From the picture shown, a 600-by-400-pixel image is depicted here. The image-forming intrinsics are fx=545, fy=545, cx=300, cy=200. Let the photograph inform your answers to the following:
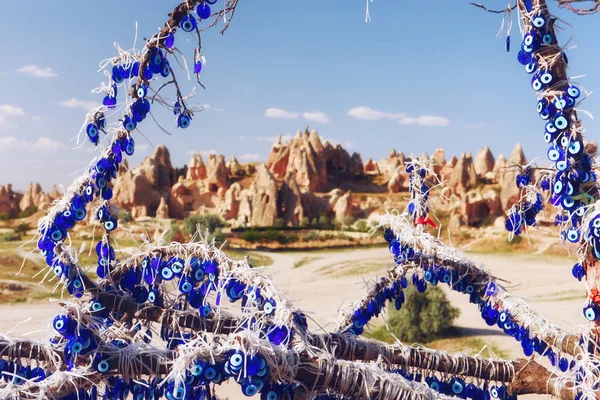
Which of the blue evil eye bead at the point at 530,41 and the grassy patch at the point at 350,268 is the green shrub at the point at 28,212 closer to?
the grassy patch at the point at 350,268

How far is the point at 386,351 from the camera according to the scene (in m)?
2.48

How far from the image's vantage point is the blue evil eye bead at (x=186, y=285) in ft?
7.27

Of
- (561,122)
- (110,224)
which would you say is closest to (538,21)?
(561,122)

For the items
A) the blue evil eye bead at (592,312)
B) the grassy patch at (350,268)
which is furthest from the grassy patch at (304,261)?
the blue evil eye bead at (592,312)

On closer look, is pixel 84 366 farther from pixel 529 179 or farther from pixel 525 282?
pixel 525 282

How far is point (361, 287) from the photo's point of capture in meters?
6.92

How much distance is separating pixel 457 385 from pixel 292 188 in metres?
31.8

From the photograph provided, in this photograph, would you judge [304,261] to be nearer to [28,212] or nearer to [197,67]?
[197,67]

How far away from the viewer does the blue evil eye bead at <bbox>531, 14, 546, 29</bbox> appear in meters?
2.23

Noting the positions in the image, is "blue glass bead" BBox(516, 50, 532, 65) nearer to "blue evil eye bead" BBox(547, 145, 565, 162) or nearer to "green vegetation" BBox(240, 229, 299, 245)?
"blue evil eye bead" BBox(547, 145, 565, 162)

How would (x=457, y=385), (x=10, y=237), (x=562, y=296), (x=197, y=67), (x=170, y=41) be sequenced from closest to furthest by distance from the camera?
1. (x=170, y=41)
2. (x=197, y=67)
3. (x=457, y=385)
4. (x=562, y=296)
5. (x=10, y=237)

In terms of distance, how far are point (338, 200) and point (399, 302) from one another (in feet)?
109

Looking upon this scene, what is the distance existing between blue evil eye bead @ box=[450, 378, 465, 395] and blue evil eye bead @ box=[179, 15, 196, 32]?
2021 millimetres

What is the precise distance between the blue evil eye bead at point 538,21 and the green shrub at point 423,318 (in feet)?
29.9
